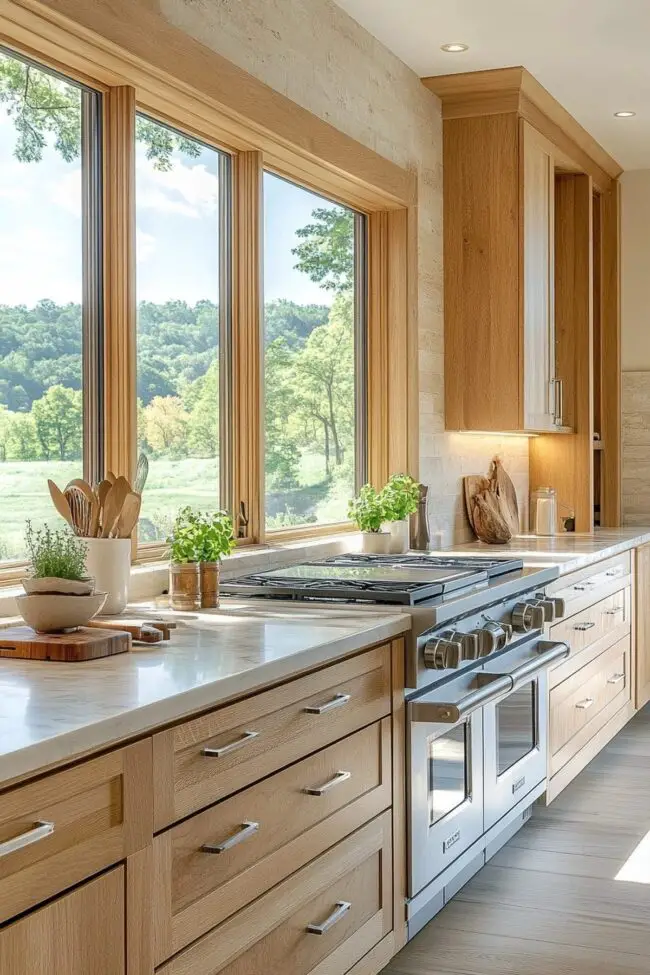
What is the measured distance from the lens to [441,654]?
2791 mm

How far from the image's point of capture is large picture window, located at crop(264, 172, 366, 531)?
3895 mm

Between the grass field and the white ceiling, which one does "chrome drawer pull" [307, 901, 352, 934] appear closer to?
the grass field

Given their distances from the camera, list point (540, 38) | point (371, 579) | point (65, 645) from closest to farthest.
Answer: point (65, 645) < point (371, 579) < point (540, 38)

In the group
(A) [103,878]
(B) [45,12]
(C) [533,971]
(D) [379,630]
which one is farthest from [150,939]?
(B) [45,12]

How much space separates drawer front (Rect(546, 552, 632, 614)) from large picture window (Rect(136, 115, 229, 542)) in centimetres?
136

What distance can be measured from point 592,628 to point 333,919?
8.10 feet

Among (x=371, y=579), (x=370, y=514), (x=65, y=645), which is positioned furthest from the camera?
(x=370, y=514)

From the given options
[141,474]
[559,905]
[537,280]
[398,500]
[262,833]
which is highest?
Result: [537,280]

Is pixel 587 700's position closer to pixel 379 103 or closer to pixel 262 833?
pixel 379 103

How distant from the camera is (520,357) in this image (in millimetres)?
4812

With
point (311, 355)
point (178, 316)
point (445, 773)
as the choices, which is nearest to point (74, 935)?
point (445, 773)

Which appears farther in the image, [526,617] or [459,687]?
[526,617]

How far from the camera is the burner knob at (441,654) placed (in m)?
2.79

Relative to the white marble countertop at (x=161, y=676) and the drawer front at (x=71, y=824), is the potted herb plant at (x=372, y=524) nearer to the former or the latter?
the white marble countertop at (x=161, y=676)
